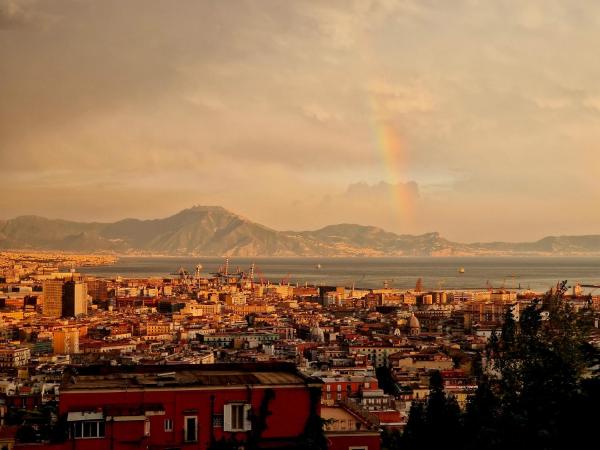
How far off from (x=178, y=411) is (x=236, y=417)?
29 centimetres

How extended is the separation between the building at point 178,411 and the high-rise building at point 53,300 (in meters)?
49.6

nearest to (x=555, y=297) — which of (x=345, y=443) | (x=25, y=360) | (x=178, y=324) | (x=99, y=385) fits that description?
(x=345, y=443)

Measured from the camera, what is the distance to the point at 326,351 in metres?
28.5

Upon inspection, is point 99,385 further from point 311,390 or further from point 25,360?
point 25,360

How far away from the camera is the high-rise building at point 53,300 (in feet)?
172

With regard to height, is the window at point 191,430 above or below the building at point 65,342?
above

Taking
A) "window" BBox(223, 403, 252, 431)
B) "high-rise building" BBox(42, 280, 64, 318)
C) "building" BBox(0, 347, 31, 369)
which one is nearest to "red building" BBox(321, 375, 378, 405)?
"building" BBox(0, 347, 31, 369)

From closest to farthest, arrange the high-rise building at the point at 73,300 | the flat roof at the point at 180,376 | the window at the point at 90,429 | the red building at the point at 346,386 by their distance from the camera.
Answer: the window at the point at 90,429, the flat roof at the point at 180,376, the red building at the point at 346,386, the high-rise building at the point at 73,300

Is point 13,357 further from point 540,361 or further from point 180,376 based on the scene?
point 180,376

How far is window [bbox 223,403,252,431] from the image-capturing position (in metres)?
4.28

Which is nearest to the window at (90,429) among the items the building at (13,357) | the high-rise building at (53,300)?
the building at (13,357)

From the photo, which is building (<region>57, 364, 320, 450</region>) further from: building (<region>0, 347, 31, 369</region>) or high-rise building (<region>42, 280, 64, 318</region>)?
high-rise building (<region>42, 280, 64, 318</region>)

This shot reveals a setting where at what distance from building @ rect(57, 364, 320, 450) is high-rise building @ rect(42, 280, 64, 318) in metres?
49.6

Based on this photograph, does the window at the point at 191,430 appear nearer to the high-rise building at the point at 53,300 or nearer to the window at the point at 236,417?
the window at the point at 236,417
